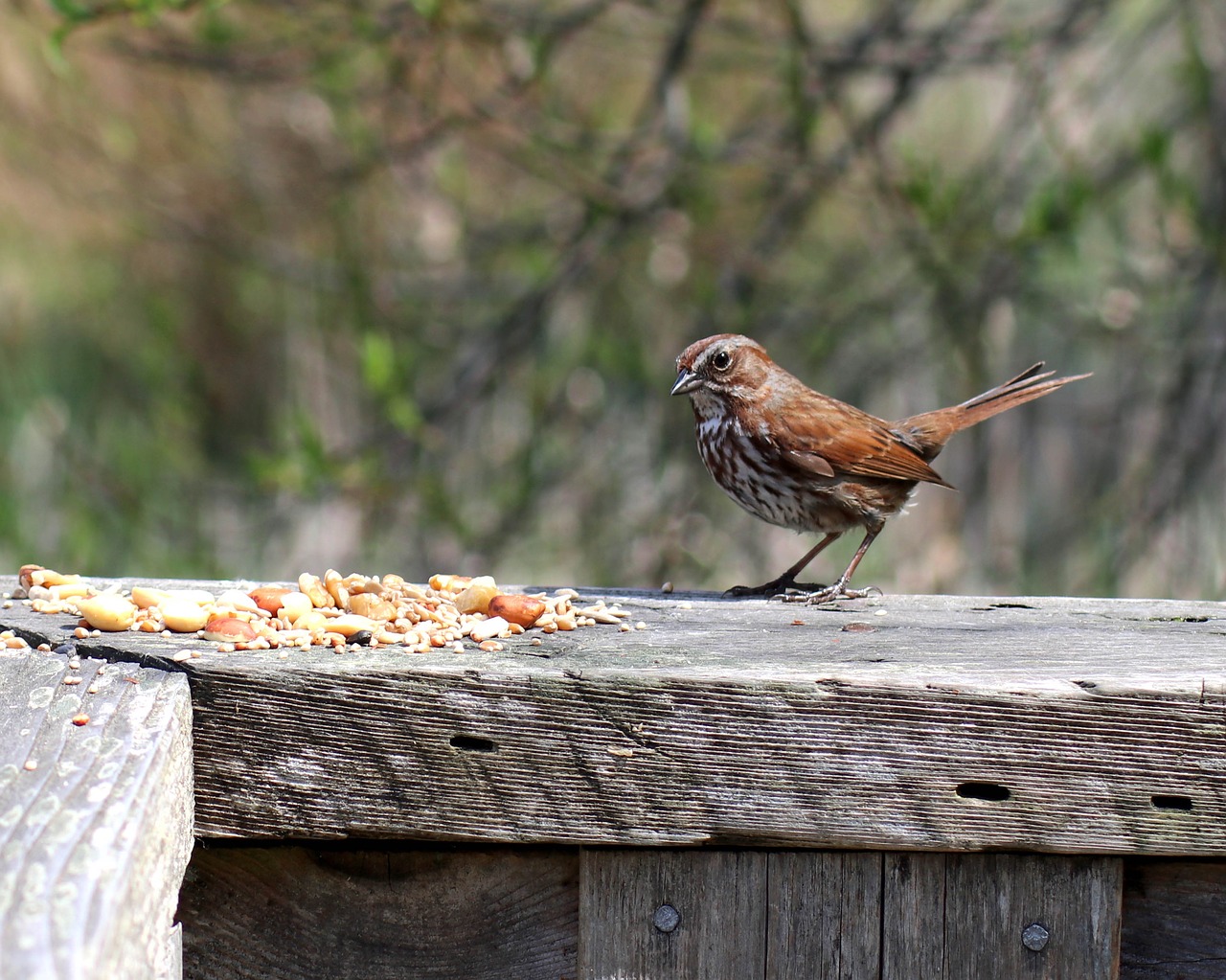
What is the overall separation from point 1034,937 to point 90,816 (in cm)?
109

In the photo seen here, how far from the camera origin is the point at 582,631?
2072mm

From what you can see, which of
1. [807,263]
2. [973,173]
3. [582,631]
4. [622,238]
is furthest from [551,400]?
[582,631]

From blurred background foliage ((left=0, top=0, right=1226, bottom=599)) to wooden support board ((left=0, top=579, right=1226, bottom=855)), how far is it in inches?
89.0

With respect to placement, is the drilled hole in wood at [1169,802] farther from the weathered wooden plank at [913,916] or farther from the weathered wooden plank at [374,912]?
the weathered wooden plank at [374,912]

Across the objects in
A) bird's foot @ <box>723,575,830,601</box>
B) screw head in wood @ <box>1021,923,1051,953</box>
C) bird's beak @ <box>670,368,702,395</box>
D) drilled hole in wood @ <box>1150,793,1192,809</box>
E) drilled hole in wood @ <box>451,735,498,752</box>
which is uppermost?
bird's beak @ <box>670,368,702,395</box>

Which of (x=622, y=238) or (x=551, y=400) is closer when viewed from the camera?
(x=622, y=238)

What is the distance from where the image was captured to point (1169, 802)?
1611mm

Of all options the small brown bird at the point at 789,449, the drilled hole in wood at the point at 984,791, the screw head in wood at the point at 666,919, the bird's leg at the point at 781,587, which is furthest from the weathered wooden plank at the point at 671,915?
the small brown bird at the point at 789,449

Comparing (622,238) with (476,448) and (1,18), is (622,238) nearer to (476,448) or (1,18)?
(476,448)

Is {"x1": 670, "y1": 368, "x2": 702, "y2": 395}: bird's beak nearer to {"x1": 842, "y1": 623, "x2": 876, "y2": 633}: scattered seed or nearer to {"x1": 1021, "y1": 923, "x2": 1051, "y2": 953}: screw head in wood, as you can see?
{"x1": 842, "y1": 623, "x2": 876, "y2": 633}: scattered seed

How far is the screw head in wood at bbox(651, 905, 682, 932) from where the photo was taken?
5.49 ft

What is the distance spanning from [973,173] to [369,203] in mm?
3342

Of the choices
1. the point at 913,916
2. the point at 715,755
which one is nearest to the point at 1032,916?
the point at 913,916

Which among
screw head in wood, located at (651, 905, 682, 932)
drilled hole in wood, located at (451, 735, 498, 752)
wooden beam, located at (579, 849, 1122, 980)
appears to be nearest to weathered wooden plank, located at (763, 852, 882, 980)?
wooden beam, located at (579, 849, 1122, 980)
